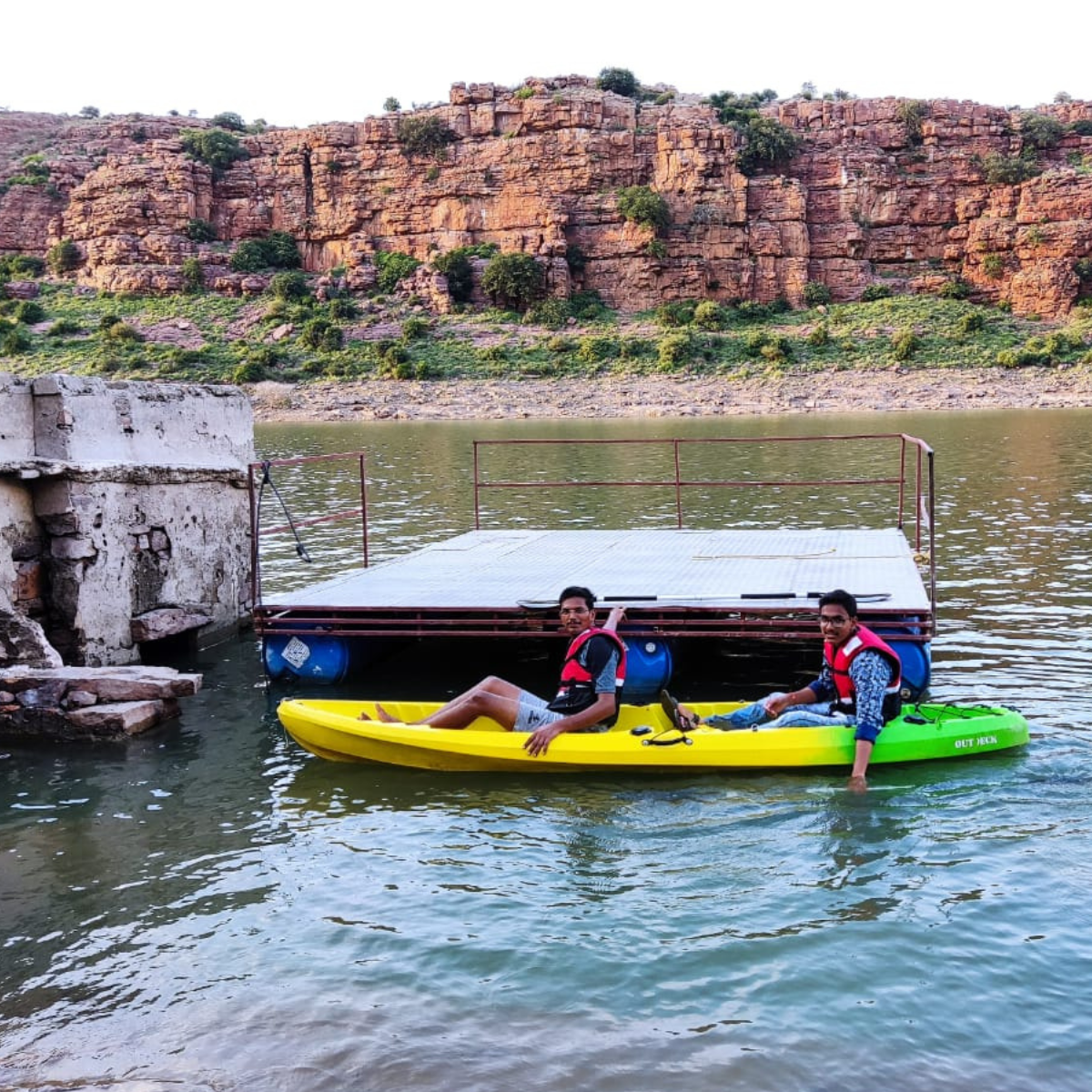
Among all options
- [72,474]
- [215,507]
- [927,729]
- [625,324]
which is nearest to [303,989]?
[927,729]

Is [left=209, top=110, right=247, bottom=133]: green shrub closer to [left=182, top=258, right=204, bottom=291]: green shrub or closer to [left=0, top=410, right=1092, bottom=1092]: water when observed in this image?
[left=182, top=258, right=204, bottom=291]: green shrub

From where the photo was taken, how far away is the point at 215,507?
1299 centimetres

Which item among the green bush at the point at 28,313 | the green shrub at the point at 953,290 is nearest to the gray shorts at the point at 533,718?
the green bush at the point at 28,313

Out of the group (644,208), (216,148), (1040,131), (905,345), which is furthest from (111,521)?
(1040,131)

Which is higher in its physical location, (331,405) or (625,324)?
(625,324)

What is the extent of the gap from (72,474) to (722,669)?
19.8ft

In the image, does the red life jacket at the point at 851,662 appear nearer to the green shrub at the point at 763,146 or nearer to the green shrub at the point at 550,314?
the green shrub at the point at 550,314

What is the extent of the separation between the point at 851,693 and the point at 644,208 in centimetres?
7285

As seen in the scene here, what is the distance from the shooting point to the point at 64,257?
80.9 m

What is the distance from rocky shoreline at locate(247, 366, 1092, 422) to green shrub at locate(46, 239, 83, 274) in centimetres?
2762

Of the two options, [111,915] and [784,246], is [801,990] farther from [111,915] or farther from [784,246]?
[784,246]

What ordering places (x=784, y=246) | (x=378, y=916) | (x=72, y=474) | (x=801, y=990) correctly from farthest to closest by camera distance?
(x=784, y=246)
(x=72, y=474)
(x=378, y=916)
(x=801, y=990)

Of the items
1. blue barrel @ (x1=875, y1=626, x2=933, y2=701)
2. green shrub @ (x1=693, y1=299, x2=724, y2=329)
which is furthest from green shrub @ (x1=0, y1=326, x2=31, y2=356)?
blue barrel @ (x1=875, y1=626, x2=933, y2=701)

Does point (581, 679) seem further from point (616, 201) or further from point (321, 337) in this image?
point (616, 201)
